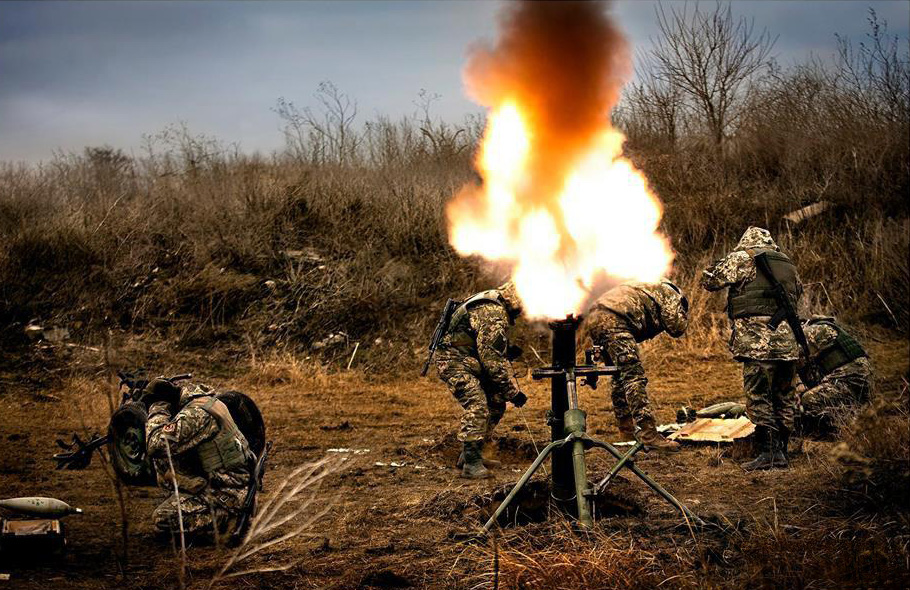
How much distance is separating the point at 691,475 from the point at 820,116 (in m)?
13.8

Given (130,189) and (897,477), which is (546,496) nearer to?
(897,477)

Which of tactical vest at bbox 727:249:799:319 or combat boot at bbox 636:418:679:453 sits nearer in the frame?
tactical vest at bbox 727:249:799:319

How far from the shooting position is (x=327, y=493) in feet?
26.6

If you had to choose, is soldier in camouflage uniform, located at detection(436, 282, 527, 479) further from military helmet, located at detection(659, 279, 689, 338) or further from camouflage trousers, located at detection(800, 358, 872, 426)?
camouflage trousers, located at detection(800, 358, 872, 426)

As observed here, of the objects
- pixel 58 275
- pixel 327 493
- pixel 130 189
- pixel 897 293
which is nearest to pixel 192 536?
pixel 327 493

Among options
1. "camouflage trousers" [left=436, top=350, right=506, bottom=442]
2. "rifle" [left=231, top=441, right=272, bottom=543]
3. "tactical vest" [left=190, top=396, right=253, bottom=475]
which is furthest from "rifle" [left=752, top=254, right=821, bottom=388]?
"tactical vest" [left=190, top=396, right=253, bottom=475]

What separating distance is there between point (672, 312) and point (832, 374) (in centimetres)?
178

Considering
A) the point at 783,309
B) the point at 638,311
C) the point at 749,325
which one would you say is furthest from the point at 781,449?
the point at 638,311

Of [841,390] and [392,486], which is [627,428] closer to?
[841,390]

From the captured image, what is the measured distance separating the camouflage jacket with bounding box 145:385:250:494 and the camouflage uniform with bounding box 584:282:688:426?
454 centimetres

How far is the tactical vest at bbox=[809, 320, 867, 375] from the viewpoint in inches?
357

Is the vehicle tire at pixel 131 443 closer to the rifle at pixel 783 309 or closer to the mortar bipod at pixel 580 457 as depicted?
the mortar bipod at pixel 580 457

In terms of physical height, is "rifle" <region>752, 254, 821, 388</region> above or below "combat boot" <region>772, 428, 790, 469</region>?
above

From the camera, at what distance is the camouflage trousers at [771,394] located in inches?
323
